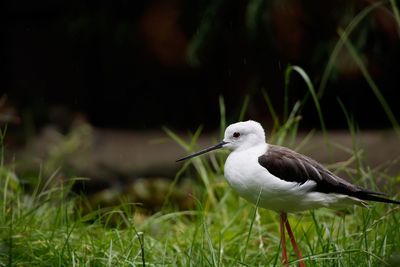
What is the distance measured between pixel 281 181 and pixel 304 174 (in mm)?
96

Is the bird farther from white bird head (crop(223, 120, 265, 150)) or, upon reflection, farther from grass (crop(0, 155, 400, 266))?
grass (crop(0, 155, 400, 266))

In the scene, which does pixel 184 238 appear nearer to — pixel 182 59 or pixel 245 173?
pixel 245 173

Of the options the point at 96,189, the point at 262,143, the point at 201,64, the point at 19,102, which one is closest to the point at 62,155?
the point at 96,189

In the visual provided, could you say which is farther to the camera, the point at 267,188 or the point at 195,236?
the point at 195,236

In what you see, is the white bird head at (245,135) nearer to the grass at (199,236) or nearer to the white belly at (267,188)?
the white belly at (267,188)

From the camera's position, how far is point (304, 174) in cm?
Result: 248

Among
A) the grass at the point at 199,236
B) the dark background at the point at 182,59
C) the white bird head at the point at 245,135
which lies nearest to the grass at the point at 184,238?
the grass at the point at 199,236

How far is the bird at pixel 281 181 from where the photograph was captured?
243 centimetres

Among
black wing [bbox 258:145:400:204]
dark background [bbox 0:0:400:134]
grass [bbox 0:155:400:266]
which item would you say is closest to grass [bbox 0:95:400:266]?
grass [bbox 0:155:400:266]

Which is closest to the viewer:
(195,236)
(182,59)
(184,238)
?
(195,236)

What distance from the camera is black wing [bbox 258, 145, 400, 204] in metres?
2.45

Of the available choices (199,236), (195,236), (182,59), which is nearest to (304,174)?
(195,236)

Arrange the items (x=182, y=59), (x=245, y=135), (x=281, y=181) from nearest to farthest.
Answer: (x=281, y=181), (x=245, y=135), (x=182, y=59)

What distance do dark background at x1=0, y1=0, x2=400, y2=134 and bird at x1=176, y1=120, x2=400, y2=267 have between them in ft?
10.2
